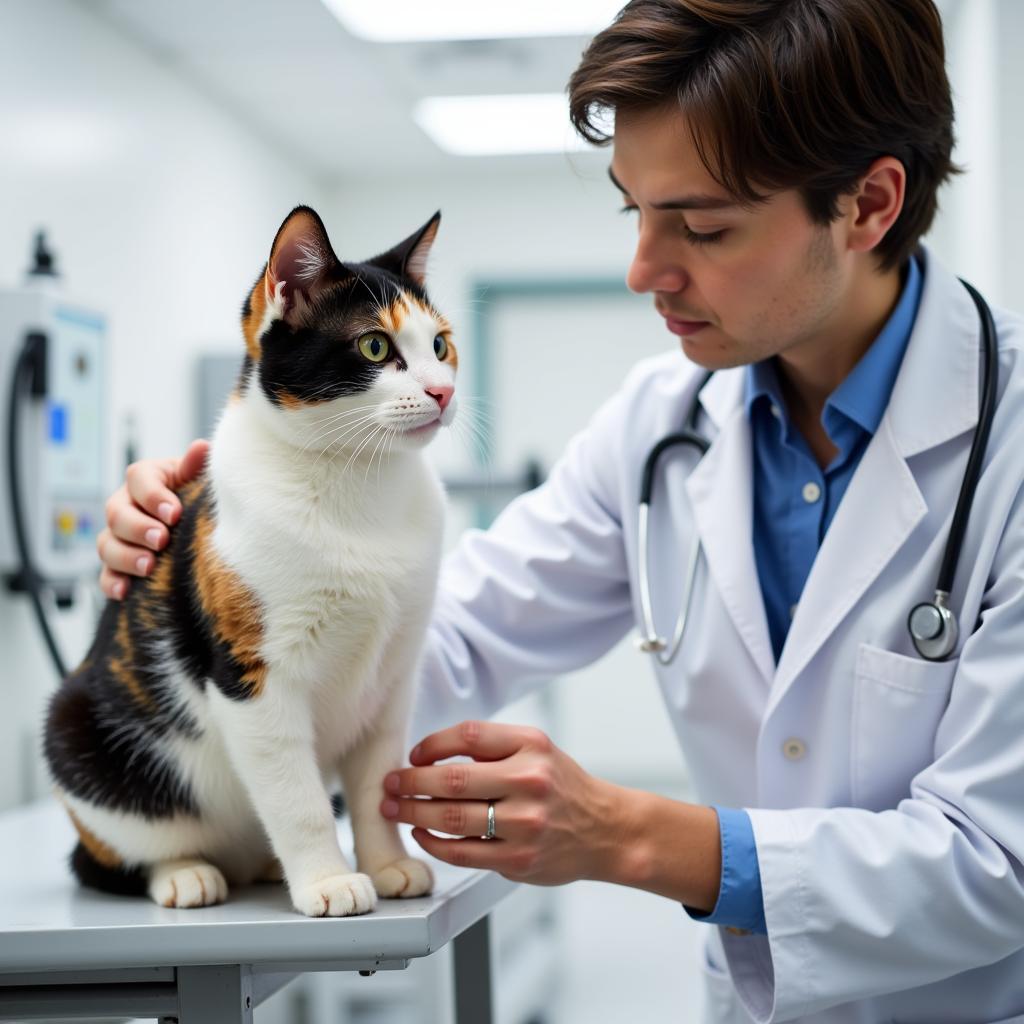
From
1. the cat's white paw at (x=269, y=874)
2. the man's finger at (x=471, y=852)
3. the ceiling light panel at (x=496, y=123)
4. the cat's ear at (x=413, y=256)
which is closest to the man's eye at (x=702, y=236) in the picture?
the cat's ear at (x=413, y=256)

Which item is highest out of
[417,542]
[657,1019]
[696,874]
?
[417,542]

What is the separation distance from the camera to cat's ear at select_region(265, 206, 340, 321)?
822 mm

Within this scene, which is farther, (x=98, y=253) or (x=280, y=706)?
(x=98, y=253)

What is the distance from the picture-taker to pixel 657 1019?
2.80m

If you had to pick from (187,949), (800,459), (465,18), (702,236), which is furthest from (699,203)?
(465,18)

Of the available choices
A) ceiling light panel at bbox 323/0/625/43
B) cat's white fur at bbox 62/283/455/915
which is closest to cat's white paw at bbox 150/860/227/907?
cat's white fur at bbox 62/283/455/915

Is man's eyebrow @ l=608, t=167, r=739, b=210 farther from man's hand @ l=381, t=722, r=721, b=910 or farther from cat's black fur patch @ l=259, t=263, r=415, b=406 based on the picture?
man's hand @ l=381, t=722, r=721, b=910

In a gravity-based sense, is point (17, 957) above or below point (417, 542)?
below

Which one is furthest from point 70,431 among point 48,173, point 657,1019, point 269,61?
point 657,1019

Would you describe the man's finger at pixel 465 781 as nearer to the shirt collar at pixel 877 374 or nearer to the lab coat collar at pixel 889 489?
the lab coat collar at pixel 889 489

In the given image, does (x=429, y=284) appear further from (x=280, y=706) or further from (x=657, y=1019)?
(x=657, y=1019)

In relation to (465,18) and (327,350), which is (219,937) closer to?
(327,350)

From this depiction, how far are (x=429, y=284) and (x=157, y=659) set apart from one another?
39cm

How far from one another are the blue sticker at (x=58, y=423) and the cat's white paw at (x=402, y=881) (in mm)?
1566
